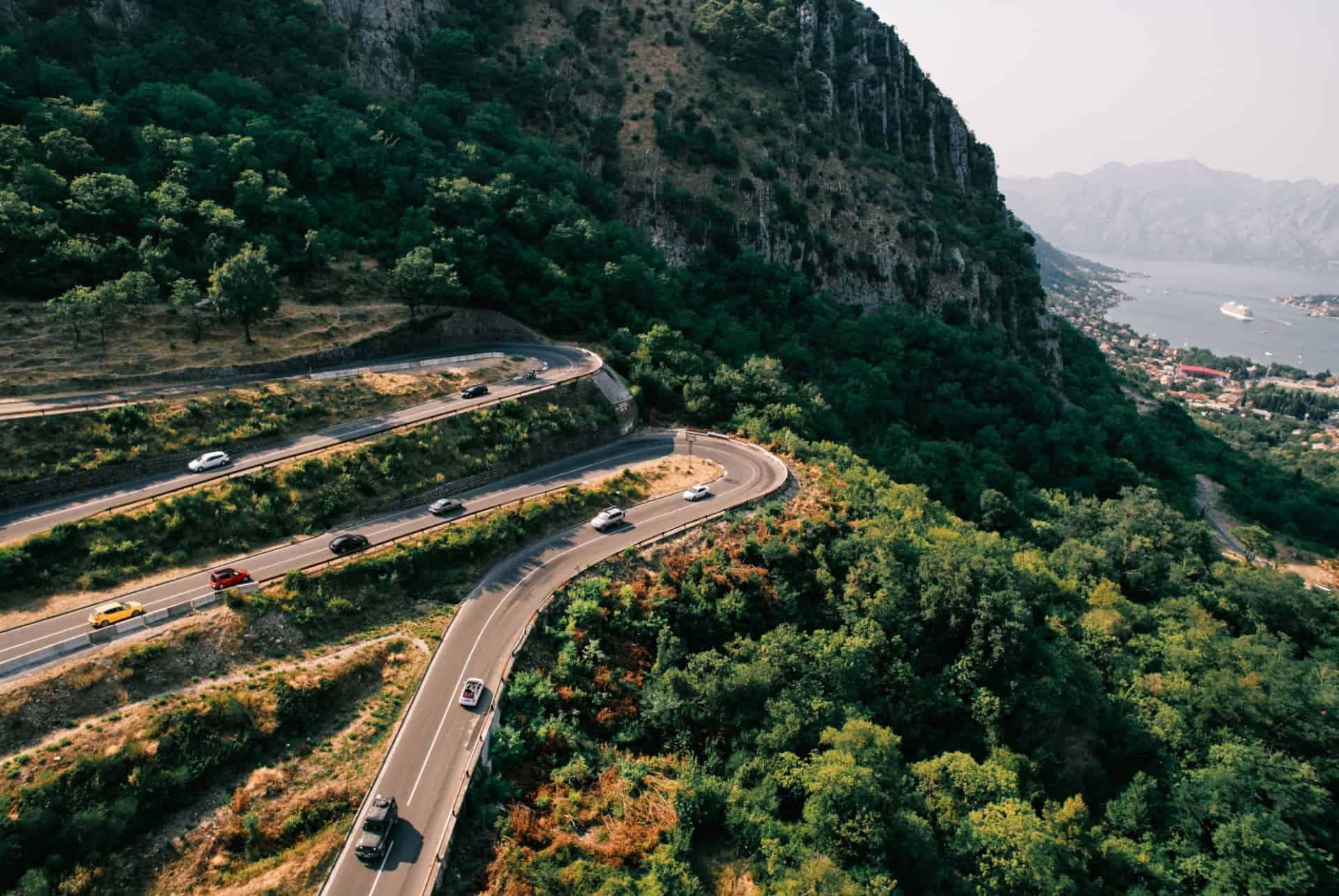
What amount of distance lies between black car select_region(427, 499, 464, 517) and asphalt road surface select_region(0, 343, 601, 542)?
791cm

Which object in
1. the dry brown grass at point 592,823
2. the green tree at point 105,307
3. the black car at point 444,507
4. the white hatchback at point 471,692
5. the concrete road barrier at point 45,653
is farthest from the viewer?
the green tree at point 105,307

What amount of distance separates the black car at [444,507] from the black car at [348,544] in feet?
16.8

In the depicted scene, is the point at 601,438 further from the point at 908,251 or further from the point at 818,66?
the point at 818,66

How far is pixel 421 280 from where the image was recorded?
60.1m

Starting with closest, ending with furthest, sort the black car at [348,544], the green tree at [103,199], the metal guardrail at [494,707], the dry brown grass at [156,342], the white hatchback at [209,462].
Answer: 1. the metal guardrail at [494,707]
2. the black car at [348,544]
3. the white hatchback at [209,462]
4. the dry brown grass at [156,342]
5. the green tree at [103,199]

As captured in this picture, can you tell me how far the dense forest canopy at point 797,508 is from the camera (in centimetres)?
3600

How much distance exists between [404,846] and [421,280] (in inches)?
1767

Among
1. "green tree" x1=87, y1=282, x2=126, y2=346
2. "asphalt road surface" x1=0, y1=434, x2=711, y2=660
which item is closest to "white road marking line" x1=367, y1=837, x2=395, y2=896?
"asphalt road surface" x1=0, y1=434, x2=711, y2=660

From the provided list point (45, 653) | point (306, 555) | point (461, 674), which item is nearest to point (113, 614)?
point (45, 653)

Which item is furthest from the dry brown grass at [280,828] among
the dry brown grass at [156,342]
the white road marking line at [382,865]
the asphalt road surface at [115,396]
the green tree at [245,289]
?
the green tree at [245,289]

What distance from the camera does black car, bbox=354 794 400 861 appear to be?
27125mm

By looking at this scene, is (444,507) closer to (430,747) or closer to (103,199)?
(430,747)

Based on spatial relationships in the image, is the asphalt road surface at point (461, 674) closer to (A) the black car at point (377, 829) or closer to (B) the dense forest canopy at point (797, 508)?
(A) the black car at point (377, 829)

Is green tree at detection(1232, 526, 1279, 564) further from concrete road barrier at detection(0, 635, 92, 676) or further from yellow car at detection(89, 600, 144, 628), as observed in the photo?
concrete road barrier at detection(0, 635, 92, 676)
